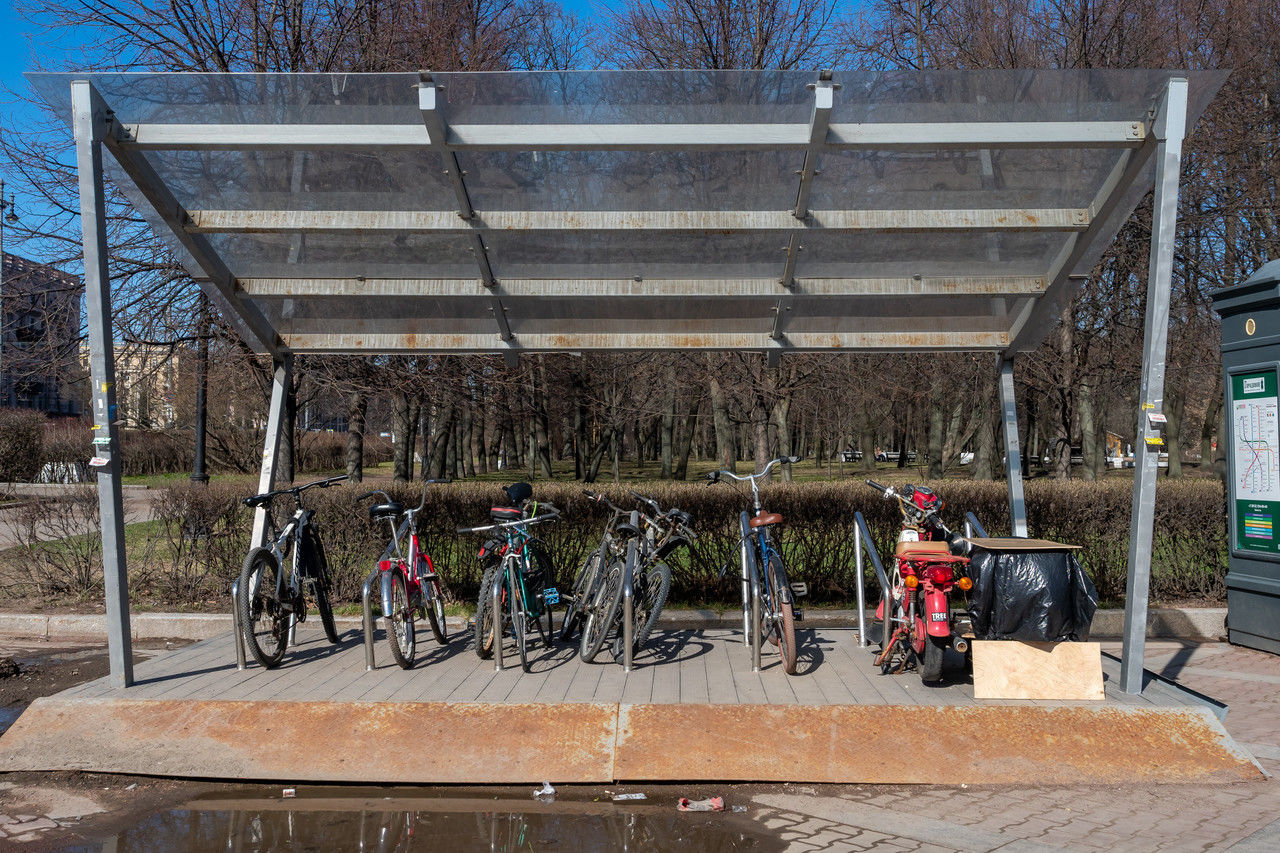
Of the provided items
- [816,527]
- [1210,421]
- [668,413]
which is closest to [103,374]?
[816,527]

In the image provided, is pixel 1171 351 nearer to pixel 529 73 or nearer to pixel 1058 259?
pixel 1058 259

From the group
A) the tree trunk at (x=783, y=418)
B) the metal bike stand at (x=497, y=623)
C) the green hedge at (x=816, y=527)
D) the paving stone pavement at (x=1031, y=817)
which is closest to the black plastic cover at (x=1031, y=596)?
the paving stone pavement at (x=1031, y=817)

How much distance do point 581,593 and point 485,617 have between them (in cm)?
70

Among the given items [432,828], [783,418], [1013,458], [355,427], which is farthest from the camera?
Answer: [783,418]

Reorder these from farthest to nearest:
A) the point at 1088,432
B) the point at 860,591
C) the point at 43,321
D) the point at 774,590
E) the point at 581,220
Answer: the point at 1088,432 < the point at 43,321 < the point at 860,591 < the point at 581,220 < the point at 774,590

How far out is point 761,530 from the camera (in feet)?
20.2

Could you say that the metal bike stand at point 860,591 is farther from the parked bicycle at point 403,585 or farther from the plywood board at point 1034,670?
the parked bicycle at point 403,585

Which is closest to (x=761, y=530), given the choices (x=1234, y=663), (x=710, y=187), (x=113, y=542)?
(x=710, y=187)

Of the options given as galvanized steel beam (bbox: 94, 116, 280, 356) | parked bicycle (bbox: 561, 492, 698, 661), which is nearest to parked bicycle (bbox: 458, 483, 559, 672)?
parked bicycle (bbox: 561, 492, 698, 661)

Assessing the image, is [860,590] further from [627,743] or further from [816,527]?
[816,527]

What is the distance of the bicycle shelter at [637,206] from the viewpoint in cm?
544

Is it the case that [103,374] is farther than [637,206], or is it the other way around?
[637,206]

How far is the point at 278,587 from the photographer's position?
6.46 meters

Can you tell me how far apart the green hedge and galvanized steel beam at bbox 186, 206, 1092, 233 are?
363cm
